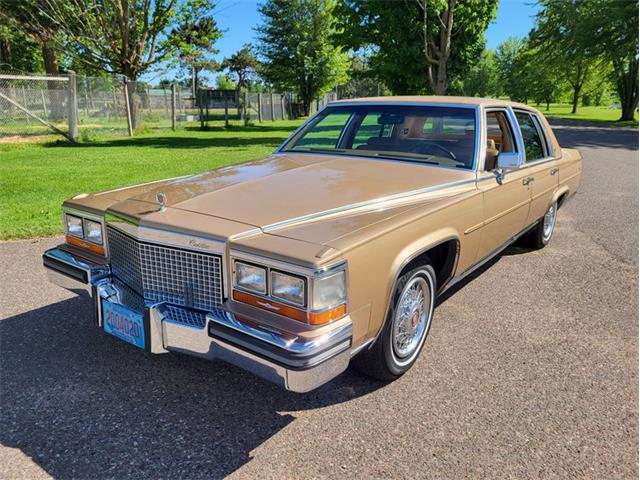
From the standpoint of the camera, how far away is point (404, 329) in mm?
3021

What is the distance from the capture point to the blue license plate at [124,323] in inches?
102

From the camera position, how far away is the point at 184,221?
2.56 meters

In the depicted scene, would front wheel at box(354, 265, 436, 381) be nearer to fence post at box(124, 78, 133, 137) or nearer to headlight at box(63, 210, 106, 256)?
headlight at box(63, 210, 106, 256)

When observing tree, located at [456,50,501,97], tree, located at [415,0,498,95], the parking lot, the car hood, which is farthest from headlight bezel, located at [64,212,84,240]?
tree, located at [456,50,501,97]

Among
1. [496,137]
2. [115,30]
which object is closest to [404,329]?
[496,137]

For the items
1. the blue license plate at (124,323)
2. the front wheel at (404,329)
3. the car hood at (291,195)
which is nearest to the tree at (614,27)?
the car hood at (291,195)

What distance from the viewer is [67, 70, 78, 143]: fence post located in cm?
1481

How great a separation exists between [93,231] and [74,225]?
22 cm

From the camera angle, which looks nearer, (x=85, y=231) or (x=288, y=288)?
(x=288, y=288)

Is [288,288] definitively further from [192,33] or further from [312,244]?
[192,33]

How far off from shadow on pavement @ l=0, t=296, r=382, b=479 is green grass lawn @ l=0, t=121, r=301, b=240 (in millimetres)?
2996

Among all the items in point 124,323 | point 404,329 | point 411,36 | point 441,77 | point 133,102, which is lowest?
point 404,329

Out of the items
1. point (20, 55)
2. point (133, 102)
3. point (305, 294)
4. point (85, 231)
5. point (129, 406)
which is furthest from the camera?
point (20, 55)

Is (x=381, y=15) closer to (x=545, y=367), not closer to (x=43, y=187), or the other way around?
(x=43, y=187)
